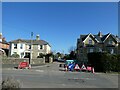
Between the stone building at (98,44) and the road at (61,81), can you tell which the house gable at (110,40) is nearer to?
the stone building at (98,44)

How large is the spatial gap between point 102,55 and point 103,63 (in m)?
1.17

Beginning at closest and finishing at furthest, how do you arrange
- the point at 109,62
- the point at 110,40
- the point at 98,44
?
the point at 109,62 → the point at 110,40 → the point at 98,44

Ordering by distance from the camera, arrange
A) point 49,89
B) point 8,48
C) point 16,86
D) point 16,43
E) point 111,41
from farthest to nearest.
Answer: point 8,48 → point 16,43 → point 111,41 → point 49,89 → point 16,86

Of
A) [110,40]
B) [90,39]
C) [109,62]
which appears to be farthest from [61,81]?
[90,39]

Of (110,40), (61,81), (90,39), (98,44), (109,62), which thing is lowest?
(61,81)

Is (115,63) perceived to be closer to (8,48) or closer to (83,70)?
(83,70)

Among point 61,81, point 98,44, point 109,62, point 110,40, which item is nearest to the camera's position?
point 61,81

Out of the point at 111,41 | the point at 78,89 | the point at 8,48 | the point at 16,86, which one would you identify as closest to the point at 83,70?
the point at 78,89

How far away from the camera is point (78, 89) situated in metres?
15.3

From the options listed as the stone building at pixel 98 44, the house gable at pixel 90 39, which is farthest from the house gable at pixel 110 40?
the house gable at pixel 90 39

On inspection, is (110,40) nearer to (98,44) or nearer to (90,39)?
(98,44)

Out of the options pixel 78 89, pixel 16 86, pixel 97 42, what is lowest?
pixel 78 89

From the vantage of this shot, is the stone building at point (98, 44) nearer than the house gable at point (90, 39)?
Yes

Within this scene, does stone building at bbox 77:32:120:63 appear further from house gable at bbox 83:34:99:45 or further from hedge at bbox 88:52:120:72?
hedge at bbox 88:52:120:72
